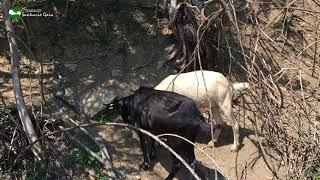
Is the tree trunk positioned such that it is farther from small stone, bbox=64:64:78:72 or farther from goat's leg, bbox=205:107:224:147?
goat's leg, bbox=205:107:224:147

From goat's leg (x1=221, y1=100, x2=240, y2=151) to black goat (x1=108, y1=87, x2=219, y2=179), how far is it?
787mm

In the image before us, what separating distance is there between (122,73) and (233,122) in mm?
2001

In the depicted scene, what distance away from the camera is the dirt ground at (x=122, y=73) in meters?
7.32

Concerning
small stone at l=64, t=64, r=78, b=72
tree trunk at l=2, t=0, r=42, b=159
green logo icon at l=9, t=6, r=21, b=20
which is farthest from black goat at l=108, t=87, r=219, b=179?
green logo icon at l=9, t=6, r=21, b=20

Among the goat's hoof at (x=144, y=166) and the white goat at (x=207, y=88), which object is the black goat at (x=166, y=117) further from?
the white goat at (x=207, y=88)

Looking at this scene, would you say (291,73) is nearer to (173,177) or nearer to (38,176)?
(173,177)

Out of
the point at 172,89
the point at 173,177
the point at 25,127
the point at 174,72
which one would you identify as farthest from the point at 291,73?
the point at 25,127

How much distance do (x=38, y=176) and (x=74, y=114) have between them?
52.0 inches

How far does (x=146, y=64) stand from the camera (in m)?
8.56

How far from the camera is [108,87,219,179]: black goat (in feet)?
21.5

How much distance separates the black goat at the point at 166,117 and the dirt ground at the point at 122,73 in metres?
0.40

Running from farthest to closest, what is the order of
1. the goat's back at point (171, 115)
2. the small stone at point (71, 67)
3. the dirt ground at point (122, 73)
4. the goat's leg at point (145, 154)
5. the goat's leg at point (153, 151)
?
the small stone at point (71, 67) → the dirt ground at point (122, 73) → the goat's leg at point (153, 151) → the goat's leg at point (145, 154) → the goat's back at point (171, 115)

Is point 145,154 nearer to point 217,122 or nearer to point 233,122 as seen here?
point 217,122

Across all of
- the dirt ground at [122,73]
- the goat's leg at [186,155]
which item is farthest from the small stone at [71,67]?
the goat's leg at [186,155]
